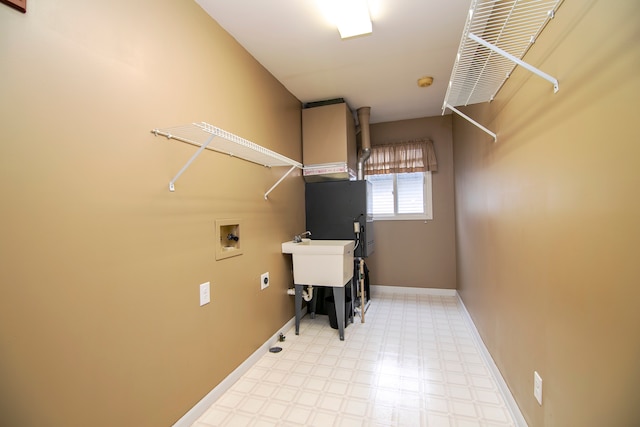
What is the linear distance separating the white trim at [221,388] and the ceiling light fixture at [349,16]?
2581 mm

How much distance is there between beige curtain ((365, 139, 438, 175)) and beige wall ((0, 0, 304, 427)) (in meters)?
2.58

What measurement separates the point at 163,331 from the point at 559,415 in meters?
1.81

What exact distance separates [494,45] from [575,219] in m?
0.84

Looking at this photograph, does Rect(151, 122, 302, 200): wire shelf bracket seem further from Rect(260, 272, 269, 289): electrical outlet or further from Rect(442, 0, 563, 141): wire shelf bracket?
Rect(442, 0, 563, 141): wire shelf bracket

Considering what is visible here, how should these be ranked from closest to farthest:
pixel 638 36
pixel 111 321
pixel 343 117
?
pixel 638 36, pixel 111 321, pixel 343 117

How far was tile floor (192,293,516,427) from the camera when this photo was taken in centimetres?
163

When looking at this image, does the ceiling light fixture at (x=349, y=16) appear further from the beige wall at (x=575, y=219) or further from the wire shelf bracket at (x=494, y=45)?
the beige wall at (x=575, y=219)

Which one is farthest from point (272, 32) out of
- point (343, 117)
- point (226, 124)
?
point (343, 117)

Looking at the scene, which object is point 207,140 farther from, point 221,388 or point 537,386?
point 537,386

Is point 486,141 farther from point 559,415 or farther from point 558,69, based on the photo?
point 559,415

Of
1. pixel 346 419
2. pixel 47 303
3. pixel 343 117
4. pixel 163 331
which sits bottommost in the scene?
pixel 346 419

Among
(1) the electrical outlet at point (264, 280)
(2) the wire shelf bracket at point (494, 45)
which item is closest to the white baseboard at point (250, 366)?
(1) the electrical outlet at point (264, 280)

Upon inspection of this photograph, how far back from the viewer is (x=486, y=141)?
205 centimetres

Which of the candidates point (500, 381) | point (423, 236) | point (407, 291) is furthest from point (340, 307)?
point (423, 236)
